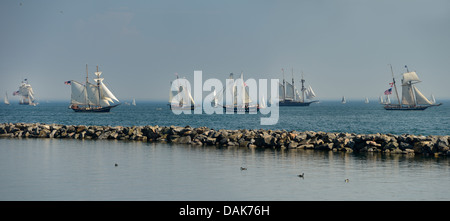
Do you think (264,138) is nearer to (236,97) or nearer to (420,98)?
(236,97)

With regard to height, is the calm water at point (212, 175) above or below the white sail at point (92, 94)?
below

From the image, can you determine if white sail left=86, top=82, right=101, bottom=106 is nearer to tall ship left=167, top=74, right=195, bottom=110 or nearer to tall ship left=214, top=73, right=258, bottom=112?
tall ship left=167, top=74, right=195, bottom=110

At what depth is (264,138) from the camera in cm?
3544

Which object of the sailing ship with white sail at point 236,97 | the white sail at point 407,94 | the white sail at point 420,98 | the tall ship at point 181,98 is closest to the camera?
the sailing ship with white sail at point 236,97

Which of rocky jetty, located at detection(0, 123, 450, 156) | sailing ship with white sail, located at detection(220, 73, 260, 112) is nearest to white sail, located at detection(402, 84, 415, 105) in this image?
sailing ship with white sail, located at detection(220, 73, 260, 112)

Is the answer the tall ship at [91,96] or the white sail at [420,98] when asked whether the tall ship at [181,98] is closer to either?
the tall ship at [91,96]

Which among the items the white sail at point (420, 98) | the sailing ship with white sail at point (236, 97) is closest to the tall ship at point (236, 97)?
the sailing ship with white sail at point (236, 97)

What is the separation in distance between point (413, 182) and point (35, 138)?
3187cm

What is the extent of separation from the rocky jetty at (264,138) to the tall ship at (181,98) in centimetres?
11446

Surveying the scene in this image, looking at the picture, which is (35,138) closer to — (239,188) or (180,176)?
(180,176)

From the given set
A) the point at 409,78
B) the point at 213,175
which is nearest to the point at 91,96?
the point at 409,78

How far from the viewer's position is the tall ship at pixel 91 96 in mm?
138125

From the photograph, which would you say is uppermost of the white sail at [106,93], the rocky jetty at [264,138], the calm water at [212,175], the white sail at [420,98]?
the white sail at [106,93]

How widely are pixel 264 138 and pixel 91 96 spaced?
114m
